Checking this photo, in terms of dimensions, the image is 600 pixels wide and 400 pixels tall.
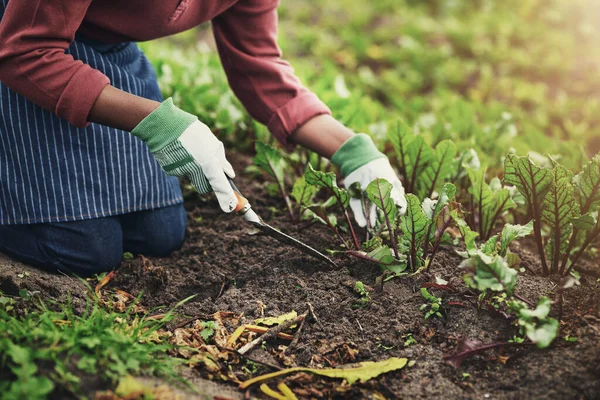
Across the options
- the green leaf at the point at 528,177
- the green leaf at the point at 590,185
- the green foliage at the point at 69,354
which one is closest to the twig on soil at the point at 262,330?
the green foliage at the point at 69,354

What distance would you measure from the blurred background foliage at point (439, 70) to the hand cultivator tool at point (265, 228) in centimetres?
89

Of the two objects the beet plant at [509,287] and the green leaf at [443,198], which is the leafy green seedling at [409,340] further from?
the green leaf at [443,198]

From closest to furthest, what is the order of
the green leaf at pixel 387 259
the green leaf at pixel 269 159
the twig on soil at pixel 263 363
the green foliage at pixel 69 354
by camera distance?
the green foliage at pixel 69 354 < the twig on soil at pixel 263 363 < the green leaf at pixel 387 259 < the green leaf at pixel 269 159

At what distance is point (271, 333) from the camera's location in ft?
5.86

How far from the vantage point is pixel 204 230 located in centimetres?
242

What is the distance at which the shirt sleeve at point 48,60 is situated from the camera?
1781 mm

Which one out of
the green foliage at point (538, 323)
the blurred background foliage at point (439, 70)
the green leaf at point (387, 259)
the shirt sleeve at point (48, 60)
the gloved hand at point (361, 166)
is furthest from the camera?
the blurred background foliage at point (439, 70)

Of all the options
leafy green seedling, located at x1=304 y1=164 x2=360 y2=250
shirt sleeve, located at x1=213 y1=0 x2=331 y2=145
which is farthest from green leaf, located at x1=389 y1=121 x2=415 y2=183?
leafy green seedling, located at x1=304 y1=164 x2=360 y2=250

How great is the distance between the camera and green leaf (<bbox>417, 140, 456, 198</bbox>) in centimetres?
226

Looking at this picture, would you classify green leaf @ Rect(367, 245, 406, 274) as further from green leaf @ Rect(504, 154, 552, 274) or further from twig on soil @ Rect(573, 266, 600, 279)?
twig on soil @ Rect(573, 266, 600, 279)

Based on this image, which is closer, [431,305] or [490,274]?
[490,274]

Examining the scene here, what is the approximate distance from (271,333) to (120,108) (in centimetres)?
82

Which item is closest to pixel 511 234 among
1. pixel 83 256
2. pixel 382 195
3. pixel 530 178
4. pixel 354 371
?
pixel 530 178

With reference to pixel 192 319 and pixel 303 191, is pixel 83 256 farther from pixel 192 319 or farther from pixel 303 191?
pixel 303 191
